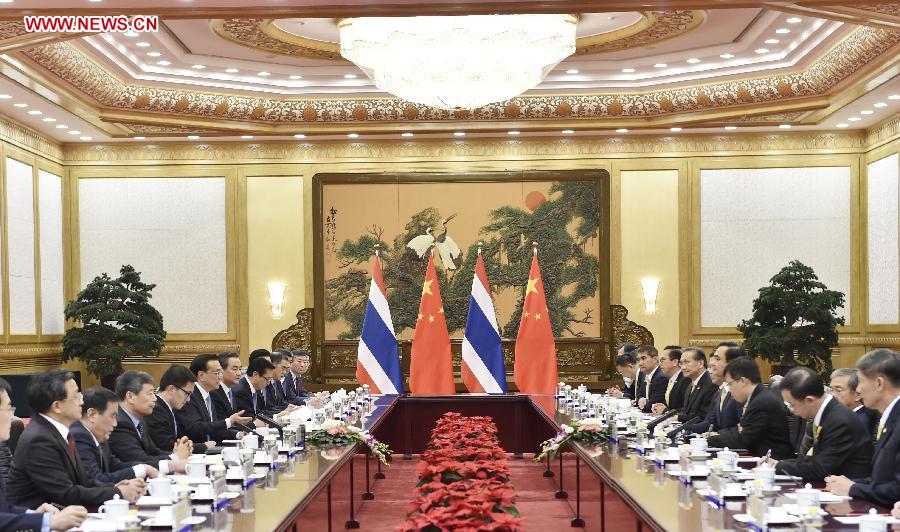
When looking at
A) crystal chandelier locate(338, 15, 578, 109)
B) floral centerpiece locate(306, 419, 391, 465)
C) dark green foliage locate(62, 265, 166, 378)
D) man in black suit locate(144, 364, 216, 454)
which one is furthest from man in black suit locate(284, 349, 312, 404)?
floral centerpiece locate(306, 419, 391, 465)

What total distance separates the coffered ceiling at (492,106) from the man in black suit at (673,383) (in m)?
3.03

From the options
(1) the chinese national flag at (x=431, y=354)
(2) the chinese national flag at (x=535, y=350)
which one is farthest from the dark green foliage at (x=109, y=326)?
(2) the chinese national flag at (x=535, y=350)

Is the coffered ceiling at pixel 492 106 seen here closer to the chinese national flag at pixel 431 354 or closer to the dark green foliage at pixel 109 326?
the dark green foliage at pixel 109 326

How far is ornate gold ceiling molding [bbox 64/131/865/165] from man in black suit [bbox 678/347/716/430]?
239 inches

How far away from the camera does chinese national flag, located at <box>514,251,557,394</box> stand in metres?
11.7

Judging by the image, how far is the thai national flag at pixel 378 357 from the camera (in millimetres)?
11492

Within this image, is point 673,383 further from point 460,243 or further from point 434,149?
point 434,149

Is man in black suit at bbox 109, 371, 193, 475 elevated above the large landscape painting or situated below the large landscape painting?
below

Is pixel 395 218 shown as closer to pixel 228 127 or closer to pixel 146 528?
pixel 228 127

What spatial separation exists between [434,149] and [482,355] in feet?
11.2

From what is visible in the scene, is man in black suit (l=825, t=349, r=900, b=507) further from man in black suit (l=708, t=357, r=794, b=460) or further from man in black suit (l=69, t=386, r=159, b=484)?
man in black suit (l=69, t=386, r=159, b=484)

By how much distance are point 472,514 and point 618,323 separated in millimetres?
10583

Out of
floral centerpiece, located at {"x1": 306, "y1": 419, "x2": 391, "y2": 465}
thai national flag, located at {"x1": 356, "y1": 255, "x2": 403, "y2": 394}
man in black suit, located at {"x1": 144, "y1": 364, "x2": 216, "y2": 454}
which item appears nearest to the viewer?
floral centerpiece, located at {"x1": 306, "y1": 419, "x2": 391, "y2": 465}

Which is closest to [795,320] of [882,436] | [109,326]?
[882,436]
